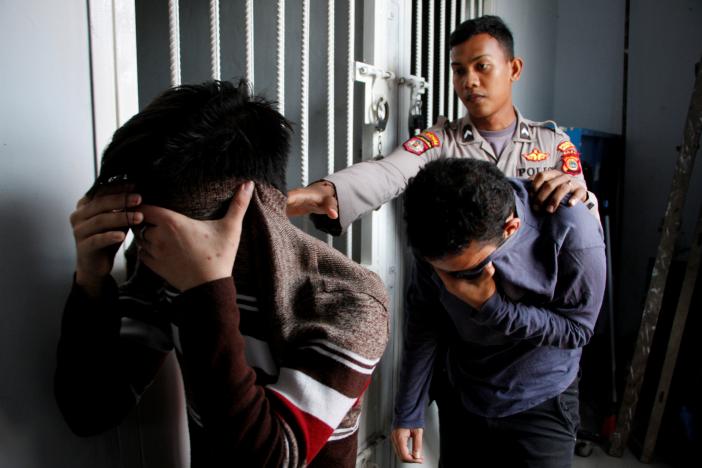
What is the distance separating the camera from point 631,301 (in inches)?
119

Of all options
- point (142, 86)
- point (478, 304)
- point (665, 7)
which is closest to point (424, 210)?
point (478, 304)

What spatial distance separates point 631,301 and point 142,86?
281 centimetres

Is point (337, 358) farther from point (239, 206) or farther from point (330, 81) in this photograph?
point (330, 81)

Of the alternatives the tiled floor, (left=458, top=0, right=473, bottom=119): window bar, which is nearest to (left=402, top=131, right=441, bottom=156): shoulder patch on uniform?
(left=458, top=0, right=473, bottom=119): window bar

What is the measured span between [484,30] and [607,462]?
1943 millimetres

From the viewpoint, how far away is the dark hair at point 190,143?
646 mm

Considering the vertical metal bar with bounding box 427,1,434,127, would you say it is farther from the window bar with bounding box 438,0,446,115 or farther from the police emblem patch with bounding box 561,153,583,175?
the police emblem patch with bounding box 561,153,583,175

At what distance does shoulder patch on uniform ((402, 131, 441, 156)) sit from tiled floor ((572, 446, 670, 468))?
1.66m

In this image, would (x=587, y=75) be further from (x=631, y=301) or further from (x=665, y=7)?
(x=631, y=301)

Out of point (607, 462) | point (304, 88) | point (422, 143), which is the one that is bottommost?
point (607, 462)

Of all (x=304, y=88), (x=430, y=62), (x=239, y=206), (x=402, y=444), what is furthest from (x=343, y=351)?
(x=430, y=62)

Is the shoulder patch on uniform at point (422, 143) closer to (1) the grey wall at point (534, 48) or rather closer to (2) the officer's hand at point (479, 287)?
(2) the officer's hand at point (479, 287)

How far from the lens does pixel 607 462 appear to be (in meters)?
2.31

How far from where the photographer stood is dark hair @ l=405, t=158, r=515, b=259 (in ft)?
3.14
